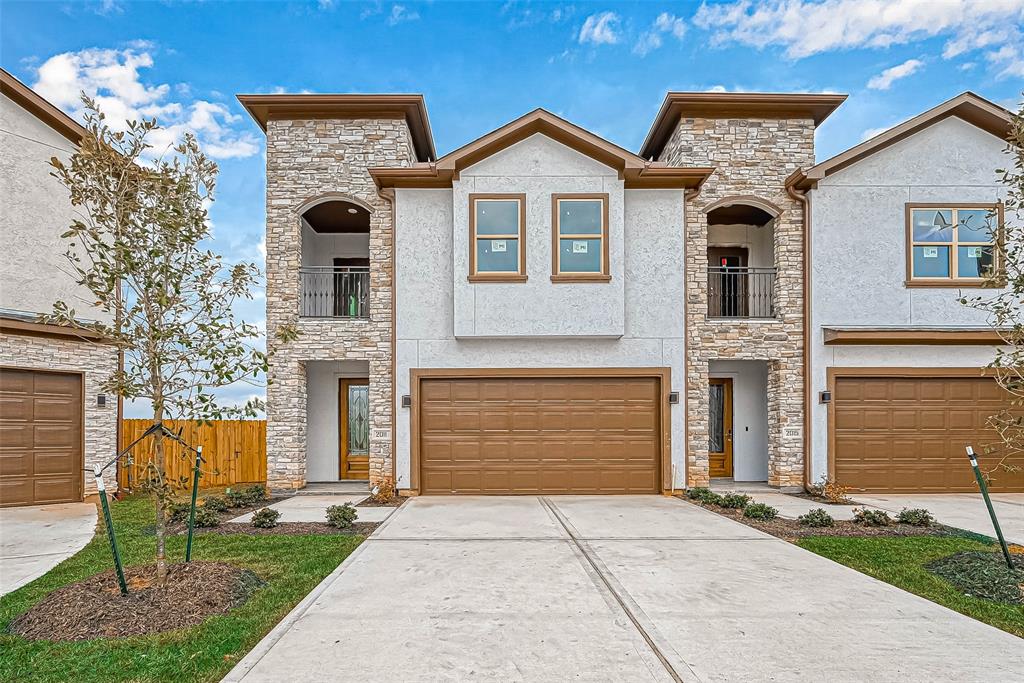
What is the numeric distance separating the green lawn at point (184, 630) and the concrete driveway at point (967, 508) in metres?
8.83

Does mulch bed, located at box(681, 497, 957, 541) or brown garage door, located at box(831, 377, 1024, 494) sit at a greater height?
brown garage door, located at box(831, 377, 1024, 494)

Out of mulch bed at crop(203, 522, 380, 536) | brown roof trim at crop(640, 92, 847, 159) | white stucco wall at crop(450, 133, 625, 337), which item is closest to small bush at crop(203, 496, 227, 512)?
mulch bed at crop(203, 522, 380, 536)

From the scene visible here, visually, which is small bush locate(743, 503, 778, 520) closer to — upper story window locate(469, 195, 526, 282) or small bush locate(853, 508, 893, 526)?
small bush locate(853, 508, 893, 526)

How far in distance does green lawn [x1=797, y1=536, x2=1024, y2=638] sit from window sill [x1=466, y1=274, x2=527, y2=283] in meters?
6.09

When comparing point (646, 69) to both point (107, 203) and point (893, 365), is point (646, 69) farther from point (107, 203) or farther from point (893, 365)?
point (107, 203)

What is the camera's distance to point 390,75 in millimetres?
14094

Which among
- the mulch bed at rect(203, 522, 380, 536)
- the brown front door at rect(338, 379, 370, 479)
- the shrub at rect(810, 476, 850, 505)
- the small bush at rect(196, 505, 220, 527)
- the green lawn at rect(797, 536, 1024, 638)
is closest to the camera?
the green lawn at rect(797, 536, 1024, 638)

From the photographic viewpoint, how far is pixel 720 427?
1270cm

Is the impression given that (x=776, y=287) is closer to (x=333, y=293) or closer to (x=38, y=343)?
(x=333, y=293)

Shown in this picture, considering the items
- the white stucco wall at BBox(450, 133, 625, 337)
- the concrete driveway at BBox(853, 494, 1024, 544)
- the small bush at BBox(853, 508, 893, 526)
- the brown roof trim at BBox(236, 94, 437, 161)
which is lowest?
the concrete driveway at BBox(853, 494, 1024, 544)

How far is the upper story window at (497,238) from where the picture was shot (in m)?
10.5

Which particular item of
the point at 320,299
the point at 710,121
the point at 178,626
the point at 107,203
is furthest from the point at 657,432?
the point at 107,203

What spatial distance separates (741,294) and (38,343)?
45.2ft

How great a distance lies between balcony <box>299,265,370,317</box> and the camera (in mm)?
12023
